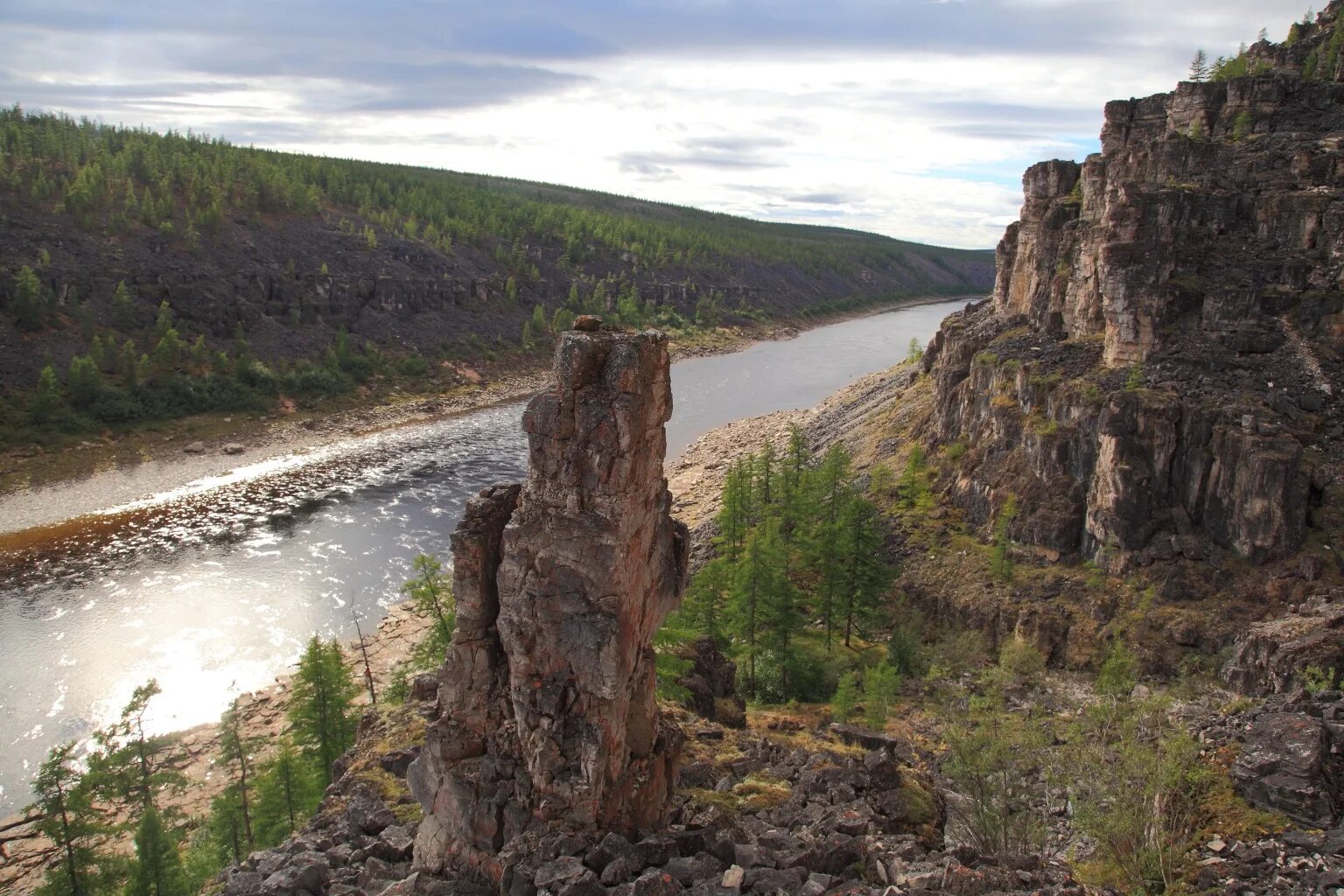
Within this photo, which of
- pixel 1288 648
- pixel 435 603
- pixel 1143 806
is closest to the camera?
pixel 1143 806

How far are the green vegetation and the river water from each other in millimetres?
24111

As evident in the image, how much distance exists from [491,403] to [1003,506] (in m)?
87.6

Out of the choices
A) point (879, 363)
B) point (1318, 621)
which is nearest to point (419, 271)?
point (879, 363)

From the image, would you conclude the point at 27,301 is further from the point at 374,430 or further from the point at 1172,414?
the point at 1172,414

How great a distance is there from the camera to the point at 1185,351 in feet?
167

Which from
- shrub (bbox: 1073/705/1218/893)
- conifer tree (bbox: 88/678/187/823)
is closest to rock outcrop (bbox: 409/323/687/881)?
shrub (bbox: 1073/705/1218/893)

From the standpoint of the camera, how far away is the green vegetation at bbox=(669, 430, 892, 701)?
4641 centimetres

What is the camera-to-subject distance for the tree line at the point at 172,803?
104 ft

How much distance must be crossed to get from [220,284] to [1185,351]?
11953 cm

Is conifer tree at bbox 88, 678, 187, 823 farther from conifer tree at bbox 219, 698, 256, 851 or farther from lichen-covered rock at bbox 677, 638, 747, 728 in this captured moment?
lichen-covered rock at bbox 677, 638, 747, 728

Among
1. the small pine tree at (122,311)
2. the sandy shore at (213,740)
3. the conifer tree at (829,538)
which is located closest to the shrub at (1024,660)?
the conifer tree at (829,538)

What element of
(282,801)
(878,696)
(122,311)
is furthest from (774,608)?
(122,311)

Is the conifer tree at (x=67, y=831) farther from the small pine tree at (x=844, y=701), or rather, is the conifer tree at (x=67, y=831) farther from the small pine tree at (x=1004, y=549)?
the small pine tree at (x=1004, y=549)

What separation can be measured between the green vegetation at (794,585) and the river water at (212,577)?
24.1 m
